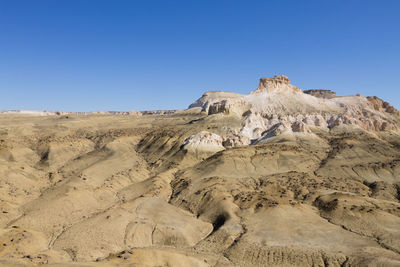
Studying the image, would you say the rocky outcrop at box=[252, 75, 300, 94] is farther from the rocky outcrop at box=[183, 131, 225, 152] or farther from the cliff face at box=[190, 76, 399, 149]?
the rocky outcrop at box=[183, 131, 225, 152]

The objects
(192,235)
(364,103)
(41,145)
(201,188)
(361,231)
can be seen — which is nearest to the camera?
(361,231)

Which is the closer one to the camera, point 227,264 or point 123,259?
point 123,259

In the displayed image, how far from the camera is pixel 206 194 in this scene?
75.6 m

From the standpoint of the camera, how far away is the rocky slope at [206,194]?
4759cm

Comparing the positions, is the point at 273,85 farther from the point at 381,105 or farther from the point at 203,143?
the point at 203,143

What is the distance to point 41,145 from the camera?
399 feet

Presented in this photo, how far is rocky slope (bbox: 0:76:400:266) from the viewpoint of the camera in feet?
156

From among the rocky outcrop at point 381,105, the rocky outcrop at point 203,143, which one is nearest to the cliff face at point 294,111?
the rocky outcrop at point 381,105

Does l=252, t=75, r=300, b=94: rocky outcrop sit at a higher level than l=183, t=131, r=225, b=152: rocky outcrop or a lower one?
higher

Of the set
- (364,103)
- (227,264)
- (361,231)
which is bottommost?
(227,264)

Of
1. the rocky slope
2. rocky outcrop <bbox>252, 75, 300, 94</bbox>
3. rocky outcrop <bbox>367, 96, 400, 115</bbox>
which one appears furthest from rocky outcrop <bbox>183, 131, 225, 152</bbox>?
rocky outcrop <bbox>367, 96, 400, 115</bbox>

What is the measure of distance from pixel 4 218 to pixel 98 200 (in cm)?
2001

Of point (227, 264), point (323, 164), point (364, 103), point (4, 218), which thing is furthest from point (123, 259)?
point (364, 103)

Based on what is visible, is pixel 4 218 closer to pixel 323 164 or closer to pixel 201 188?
pixel 201 188
